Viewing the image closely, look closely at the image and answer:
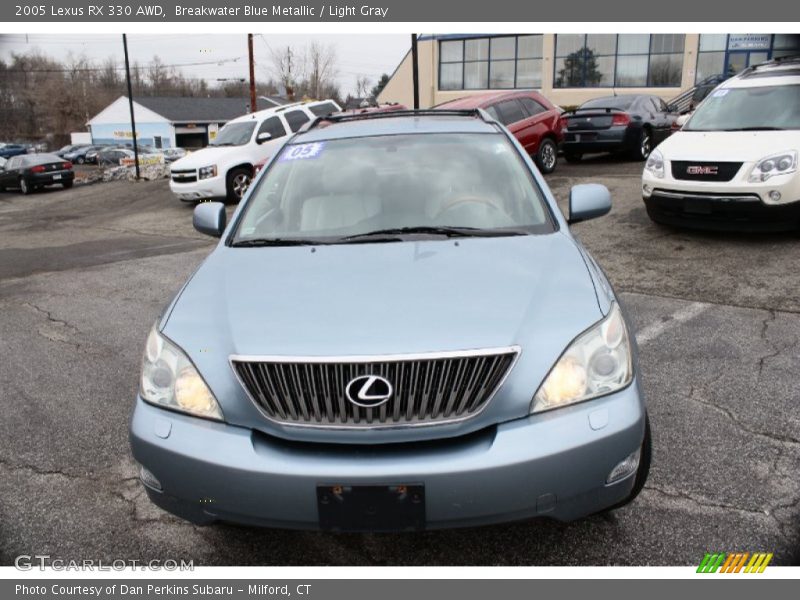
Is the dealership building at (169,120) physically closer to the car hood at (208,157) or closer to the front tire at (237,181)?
the car hood at (208,157)

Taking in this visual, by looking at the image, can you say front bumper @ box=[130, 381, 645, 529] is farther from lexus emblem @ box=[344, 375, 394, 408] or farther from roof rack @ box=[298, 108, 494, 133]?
roof rack @ box=[298, 108, 494, 133]

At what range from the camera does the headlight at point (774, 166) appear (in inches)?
261

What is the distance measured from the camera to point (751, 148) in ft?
22.9

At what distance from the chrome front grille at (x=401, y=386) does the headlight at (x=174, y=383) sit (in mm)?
302

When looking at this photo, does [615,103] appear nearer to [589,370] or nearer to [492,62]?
[589,370]

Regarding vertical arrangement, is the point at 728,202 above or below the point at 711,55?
A: below

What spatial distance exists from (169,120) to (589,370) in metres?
67.8

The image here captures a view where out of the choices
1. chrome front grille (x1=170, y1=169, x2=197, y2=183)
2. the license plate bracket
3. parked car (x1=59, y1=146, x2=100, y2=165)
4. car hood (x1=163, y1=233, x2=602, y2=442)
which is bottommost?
parked car (x1=59, y1=146, x2=100, y2=165)

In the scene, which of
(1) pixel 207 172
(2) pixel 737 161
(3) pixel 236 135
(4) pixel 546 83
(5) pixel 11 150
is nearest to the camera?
(2) pixel 737 161

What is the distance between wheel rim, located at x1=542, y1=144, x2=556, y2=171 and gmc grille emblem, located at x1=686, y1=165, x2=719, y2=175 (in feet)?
20.2

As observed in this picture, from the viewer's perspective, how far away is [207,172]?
1402cm

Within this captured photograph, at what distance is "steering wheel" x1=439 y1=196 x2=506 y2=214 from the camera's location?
10.8ft

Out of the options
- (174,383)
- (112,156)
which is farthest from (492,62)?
(174,383)

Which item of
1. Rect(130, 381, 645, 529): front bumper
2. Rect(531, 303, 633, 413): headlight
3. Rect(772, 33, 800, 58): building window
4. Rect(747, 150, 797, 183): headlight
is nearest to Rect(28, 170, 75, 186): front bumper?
Rect(747, 150, 797, 183): headlight
